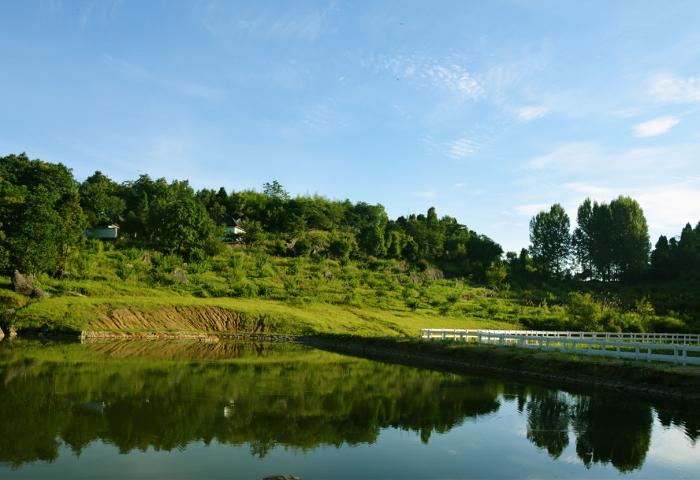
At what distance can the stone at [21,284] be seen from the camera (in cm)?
4691

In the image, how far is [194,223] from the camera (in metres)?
78.6

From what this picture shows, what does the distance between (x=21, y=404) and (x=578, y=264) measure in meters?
110

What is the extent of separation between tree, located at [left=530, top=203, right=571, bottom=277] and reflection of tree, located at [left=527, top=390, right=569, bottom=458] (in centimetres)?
9329

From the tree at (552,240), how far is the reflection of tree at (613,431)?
9439cm

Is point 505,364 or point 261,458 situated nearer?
A: point 261,458

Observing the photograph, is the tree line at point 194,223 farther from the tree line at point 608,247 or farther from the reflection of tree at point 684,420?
the reflection of tree at point 684,420

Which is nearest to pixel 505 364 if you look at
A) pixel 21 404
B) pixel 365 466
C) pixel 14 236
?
pixel 365 466

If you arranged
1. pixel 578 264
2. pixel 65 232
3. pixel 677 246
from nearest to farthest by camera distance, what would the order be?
pixel 65 232 < pixel 677 246 < pixel 578 264

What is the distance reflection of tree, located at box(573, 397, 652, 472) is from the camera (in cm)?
1222

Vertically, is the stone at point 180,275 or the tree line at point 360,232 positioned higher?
the tree line at point 360,232

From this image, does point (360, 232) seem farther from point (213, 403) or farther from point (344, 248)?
point (213, 403)

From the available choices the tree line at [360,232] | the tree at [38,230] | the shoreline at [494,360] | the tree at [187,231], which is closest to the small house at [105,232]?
the tree line at [360,232]

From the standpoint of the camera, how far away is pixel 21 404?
1559 centimetres

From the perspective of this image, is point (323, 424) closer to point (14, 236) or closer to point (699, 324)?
point (14, 236)
